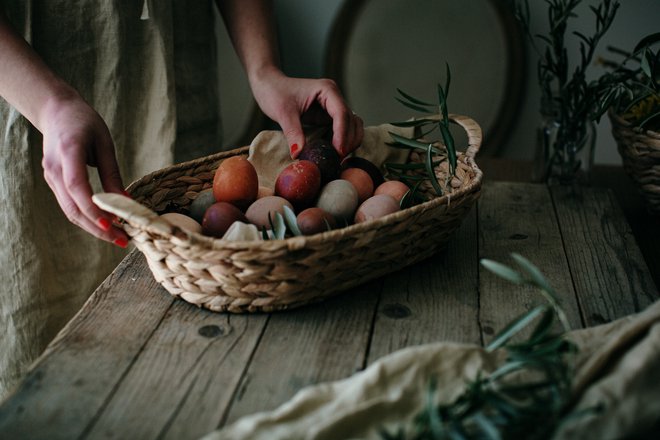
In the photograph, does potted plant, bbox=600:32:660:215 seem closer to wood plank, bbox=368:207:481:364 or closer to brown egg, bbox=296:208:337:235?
wood plank, bbox=368:207:481:364

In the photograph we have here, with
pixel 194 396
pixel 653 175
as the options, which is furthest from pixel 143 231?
pixel 653 175

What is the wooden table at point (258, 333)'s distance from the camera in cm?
65

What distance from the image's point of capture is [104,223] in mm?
773

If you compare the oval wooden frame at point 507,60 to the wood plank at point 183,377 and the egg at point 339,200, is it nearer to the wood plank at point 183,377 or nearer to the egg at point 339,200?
the egg at point 339,200

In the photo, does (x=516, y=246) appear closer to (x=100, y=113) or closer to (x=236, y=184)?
(x=236, y=184)

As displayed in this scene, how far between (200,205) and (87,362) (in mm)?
276

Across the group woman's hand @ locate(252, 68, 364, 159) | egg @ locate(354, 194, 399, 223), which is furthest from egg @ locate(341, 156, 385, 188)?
egg @ locate(354, 194, 399, 223)

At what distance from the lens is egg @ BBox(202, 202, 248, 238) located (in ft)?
2.75

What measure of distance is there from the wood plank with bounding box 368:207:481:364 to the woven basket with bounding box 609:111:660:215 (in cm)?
39

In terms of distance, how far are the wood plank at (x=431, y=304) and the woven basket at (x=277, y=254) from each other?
0.03 m

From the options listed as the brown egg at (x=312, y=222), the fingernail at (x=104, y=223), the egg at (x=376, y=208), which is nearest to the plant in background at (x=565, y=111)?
the egg at (x=376, y=208)

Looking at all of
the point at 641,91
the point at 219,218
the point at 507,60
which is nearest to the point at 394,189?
the point at 219,218

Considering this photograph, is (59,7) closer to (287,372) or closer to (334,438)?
(287,372)

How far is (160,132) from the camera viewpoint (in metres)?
1.29
